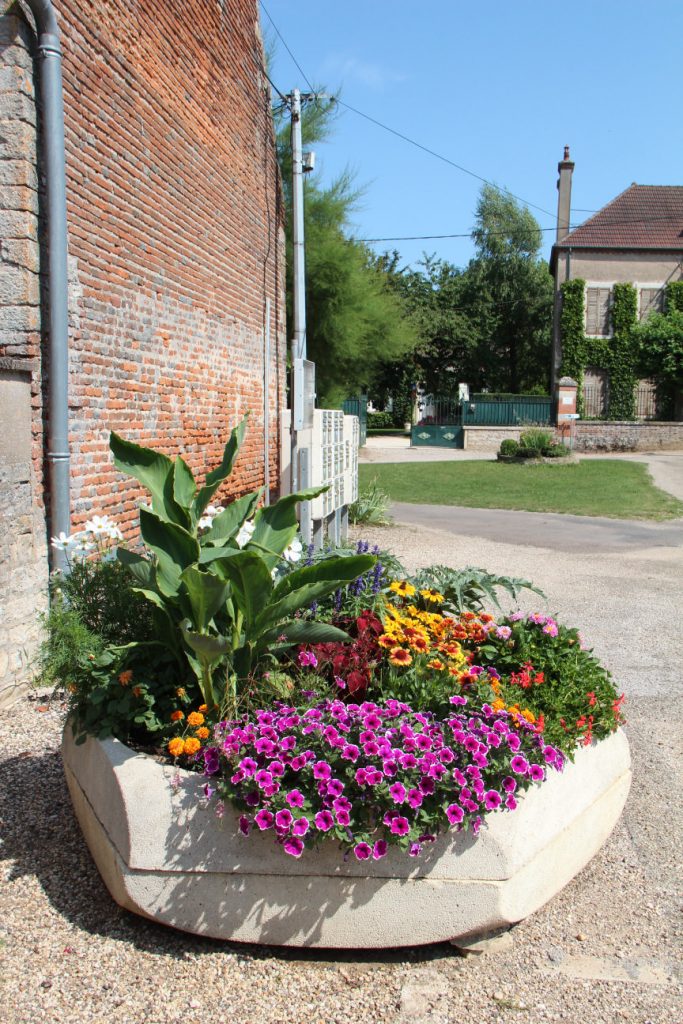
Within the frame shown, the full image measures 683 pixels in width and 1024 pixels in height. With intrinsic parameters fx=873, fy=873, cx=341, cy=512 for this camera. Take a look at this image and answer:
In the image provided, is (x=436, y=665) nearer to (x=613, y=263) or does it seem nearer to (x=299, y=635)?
(x=299, y=635)

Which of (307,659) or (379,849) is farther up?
(307,659)

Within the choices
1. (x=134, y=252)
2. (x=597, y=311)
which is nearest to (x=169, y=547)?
(x=134, y=252)

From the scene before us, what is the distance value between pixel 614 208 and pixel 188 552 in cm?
3818

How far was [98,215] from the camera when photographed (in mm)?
6023

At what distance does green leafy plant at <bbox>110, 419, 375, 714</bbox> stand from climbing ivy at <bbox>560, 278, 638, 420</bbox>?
34004 mm

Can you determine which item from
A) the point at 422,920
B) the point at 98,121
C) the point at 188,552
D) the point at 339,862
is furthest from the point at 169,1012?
the point at 98,121

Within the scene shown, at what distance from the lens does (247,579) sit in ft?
9.57

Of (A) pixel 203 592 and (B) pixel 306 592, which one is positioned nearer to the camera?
(A) pixel 203 592

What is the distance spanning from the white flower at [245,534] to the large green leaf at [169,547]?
346 millimetres

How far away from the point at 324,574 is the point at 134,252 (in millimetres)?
4555

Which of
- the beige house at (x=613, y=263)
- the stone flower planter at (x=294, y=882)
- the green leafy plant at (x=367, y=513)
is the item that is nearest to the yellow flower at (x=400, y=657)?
the stone flower planter at (x=294, y=882)

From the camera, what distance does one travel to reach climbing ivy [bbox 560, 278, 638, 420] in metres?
35.3

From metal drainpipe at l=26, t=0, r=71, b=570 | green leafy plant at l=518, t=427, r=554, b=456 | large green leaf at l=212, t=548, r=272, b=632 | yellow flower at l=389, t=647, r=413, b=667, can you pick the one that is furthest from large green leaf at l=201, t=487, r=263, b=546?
green leafy plant at l=518, t=427, r=554, b=456

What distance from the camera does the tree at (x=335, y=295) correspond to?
22.3m
